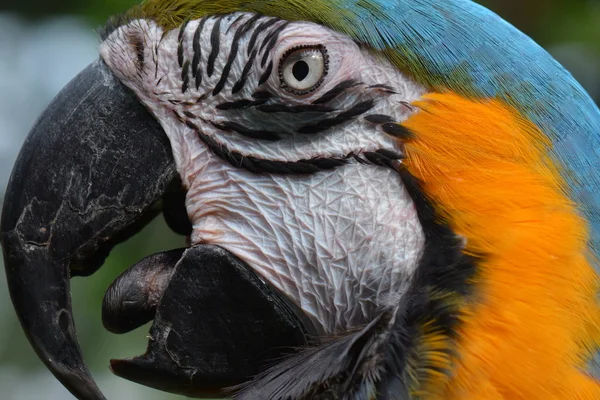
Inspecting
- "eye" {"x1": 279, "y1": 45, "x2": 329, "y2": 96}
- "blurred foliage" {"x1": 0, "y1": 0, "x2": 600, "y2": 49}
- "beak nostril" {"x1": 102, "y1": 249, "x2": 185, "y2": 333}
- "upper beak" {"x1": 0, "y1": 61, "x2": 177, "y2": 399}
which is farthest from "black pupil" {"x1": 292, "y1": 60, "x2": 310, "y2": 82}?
"blurred foliage" {"x1": 0, "y1": 0, "x2": 600, "y2": 49}

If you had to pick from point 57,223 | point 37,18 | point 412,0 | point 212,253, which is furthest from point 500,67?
point 37,18

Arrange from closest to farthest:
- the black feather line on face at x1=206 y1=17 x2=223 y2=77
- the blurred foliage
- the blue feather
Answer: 1. the blue feather
2. the black feather line on face at x1=206 y1=17 x2=223 y2=77
3. the blurred foliage

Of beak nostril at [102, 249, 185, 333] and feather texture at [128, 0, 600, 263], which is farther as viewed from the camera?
beak nostril at [102, 249, 185, 333]

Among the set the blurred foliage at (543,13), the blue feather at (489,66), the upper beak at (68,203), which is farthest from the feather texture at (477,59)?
the blurred foliage at (543,13)

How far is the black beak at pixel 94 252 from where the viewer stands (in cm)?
133

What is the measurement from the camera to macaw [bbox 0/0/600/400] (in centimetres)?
119

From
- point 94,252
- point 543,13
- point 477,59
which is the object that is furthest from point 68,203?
point 543,13

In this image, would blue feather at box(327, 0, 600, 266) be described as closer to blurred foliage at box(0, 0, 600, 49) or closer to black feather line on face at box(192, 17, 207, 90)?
black feather line on face at box(192, 17, 207, 90)

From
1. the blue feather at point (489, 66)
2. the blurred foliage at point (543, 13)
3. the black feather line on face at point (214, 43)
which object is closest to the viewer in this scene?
the blue feather at point (489, 66)

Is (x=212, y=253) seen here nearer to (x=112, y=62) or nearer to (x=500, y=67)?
(x=112, y=62)

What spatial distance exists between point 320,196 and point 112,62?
1.70ft

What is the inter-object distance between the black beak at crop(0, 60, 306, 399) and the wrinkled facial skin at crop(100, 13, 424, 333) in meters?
0.06

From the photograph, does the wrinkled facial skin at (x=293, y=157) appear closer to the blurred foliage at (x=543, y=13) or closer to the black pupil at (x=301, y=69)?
the black pupil at (x=301, y=69)

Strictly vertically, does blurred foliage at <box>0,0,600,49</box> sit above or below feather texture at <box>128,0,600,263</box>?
below
